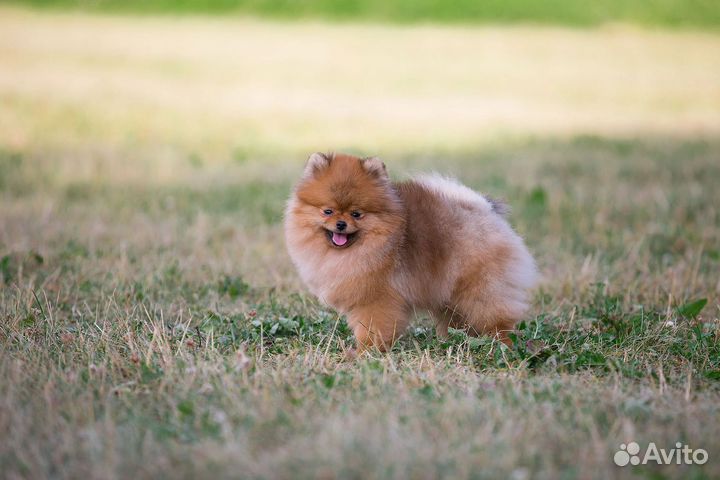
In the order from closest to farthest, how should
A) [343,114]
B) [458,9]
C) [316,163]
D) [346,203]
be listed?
1. [346,203]
2. [316,163]
3. [343,114]
4. [458,9]

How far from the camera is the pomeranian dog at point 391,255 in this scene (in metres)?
4.55

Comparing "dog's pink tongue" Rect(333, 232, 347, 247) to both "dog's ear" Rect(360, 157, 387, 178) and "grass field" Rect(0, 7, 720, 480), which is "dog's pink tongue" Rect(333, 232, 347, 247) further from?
"grass field" Rect(0, 7, 720, 480)

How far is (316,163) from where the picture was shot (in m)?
4.67

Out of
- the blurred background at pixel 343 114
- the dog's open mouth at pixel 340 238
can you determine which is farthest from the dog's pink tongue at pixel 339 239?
the blurred background at pixel 343 114

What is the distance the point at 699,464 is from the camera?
299cm

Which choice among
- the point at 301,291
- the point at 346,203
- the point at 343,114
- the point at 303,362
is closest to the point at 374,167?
the point at 346,203

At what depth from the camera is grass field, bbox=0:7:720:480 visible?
10.2 feet

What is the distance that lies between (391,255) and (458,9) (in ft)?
88.2

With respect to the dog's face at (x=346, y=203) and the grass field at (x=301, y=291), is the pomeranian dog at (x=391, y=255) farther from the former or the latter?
the grass field at (x=301, y=291)

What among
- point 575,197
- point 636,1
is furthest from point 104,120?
point 636,1

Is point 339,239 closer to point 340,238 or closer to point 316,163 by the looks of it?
point 340,238

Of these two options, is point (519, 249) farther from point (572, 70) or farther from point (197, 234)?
point (572, 70)

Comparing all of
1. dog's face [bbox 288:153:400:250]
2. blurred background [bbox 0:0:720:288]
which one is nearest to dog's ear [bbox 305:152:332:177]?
dog's face [bbox 288:153:400:250]

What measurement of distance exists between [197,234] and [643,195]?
16.5 ft
